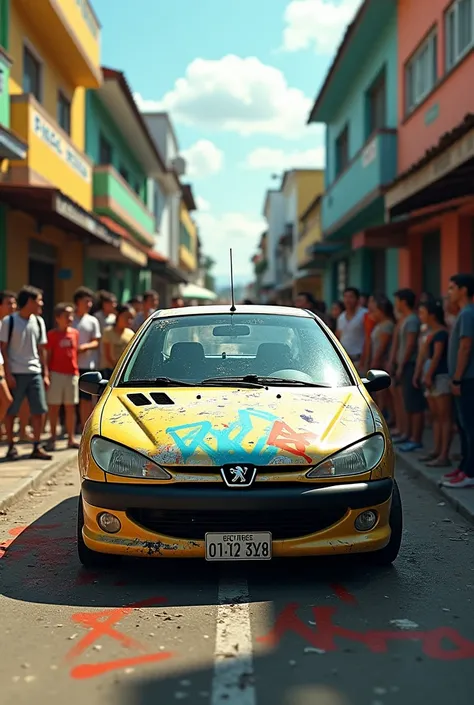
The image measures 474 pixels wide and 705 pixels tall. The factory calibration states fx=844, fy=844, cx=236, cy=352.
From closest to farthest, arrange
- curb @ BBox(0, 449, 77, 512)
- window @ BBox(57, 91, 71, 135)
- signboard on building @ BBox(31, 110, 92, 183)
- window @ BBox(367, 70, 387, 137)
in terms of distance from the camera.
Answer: curb @ BBox(0, 449, 77, 512), signboard on building @ BBox(31, 110, 92, 183), window @ BBox(57, 91, 71, 135), window @ BBox(367, 70, 387, 137)

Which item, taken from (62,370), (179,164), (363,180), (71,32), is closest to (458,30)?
(363,180)

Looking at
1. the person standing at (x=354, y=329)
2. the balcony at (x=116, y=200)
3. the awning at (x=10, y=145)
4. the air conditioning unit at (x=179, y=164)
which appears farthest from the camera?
the air conditioning unit at (x=179, y=164)

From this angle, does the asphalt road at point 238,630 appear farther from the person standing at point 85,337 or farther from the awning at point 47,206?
the awning at point 47,206

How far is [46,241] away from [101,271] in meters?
7.22

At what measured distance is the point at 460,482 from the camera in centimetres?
727

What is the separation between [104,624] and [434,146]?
26.7 ft

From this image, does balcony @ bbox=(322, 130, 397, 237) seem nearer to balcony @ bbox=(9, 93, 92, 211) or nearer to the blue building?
the blue building

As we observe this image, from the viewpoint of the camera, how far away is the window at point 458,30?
40.4 ft

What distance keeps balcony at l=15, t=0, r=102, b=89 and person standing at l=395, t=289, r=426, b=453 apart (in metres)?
8.14

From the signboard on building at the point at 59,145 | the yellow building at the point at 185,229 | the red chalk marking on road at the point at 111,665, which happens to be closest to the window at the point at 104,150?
the signboard on building at the point at 59,145

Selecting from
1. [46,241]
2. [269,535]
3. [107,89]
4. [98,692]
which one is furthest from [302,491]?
[107,89]

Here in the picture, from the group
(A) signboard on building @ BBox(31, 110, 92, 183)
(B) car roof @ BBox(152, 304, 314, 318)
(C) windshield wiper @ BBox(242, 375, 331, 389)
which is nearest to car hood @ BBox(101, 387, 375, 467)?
(C) windshield wiper @ BBox(242, 375, 331, 389)

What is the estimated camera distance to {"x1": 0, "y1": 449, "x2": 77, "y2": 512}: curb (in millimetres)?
6807

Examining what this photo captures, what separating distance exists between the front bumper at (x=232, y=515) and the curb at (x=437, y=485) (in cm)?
205
